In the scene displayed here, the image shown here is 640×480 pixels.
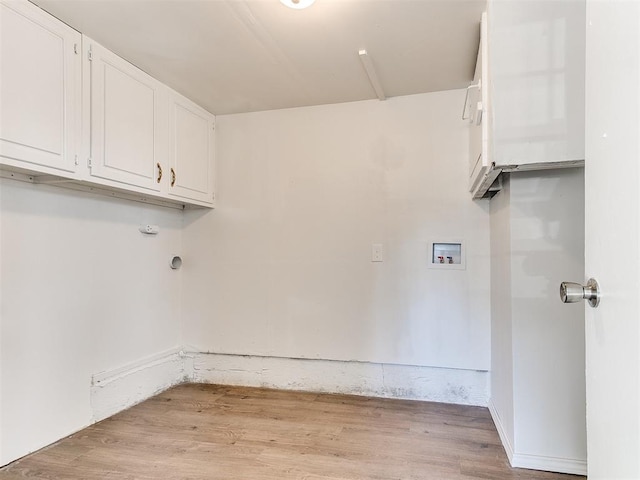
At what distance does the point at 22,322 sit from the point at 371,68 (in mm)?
2366

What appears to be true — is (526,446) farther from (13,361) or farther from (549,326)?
(13,361)

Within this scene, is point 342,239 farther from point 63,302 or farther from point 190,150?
point 63,302

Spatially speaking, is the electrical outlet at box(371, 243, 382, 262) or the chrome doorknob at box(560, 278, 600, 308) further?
the electrical outlet at box(371, 243, 382, 262)

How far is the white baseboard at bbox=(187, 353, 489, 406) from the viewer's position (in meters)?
2.66

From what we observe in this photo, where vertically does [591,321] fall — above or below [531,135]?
below

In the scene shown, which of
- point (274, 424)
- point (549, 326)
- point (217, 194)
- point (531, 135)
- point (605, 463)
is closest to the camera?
point (605, 463)

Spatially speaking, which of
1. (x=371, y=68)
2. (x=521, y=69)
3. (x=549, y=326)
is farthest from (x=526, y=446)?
(x=371, y=68)

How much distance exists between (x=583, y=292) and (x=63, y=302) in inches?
96.2

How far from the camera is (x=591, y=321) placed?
0.86 m

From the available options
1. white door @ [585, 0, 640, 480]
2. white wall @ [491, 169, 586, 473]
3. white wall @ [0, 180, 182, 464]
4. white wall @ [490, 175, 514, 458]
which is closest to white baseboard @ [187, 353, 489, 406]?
white wall @ [490, 175, 514, 458]

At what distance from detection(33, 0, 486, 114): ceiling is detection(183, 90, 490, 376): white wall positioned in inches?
11.7

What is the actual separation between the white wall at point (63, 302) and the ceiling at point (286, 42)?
0.92 m

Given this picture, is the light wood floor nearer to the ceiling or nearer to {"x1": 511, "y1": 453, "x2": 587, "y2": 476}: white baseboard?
{"x1": 511, "y1": 453, "x2": 587, "y2": 476}: white baseboard

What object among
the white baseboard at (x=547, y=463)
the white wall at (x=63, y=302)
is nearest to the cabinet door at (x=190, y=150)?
the white wall at (x=63, y=302)
